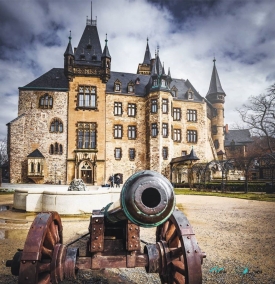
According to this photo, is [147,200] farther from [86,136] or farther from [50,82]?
[50,82]

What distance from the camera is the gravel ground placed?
11.8 feet

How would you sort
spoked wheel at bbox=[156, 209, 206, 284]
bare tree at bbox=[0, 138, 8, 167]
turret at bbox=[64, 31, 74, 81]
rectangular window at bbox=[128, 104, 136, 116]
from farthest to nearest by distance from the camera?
bare tree at bbox=[0, 138, 8, 167] → rectangular window at bbox=[128, 104, 136, 116] → turret at bbox=[64, 31, 74, 81] → spoked wheel at bbox=[156, 209, 206, 284]

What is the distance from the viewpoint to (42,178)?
87.7 ft

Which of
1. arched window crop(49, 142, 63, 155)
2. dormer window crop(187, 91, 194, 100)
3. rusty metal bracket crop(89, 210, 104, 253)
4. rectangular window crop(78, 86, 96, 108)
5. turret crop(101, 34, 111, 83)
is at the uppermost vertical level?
turret crop(101, 34, 111, 83)

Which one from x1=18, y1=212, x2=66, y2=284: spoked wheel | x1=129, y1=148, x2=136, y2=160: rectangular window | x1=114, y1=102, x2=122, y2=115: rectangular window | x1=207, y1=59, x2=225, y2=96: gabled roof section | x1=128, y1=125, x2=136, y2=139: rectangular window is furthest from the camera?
x1=207, y1=59, x2=225, y2=96: gabled roof section

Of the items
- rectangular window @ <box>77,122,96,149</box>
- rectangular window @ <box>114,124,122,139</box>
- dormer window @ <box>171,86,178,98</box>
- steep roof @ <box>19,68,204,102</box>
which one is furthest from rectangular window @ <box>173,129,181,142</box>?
rectangular window @ <box>77,122,96,149</box>

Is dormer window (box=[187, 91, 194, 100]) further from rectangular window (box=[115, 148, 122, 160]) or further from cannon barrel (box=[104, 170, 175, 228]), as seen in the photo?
cannon barrel (box=[104, 170, 175, 228])

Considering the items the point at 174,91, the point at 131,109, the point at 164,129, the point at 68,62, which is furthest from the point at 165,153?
the point at 68,62

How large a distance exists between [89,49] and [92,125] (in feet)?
34.0

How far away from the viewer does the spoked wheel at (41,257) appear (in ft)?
7.19

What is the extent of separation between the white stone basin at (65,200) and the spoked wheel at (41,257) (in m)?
5.55

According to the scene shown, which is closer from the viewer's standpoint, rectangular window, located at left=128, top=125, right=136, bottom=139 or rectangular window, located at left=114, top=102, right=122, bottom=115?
rectangular window, located at left=114, top=102, right=122, bottom=115

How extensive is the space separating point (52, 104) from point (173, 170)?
16.7m

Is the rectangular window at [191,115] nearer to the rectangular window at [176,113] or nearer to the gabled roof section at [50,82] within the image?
the rectangular window at [176,113]
